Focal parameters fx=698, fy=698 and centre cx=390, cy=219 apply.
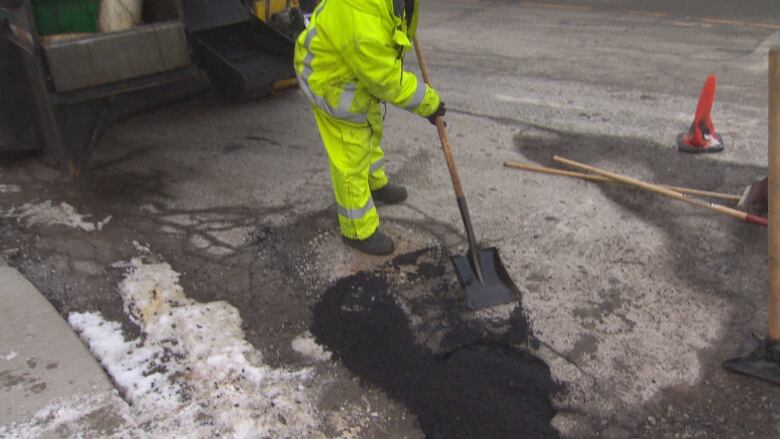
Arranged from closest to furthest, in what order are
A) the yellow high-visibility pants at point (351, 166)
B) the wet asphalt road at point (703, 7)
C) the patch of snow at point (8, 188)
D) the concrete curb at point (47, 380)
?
the concrete curb at point (47, 380)
the yellow high-visibility pants at point (351, 166)
the patch of snow at point (8, 188)
the wet asphalt road at point (703, 7)

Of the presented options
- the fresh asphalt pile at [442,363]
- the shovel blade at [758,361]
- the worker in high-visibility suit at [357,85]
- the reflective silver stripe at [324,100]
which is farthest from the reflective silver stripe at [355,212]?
the shovel blade at [758,361]

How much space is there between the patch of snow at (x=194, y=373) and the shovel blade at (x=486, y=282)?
3.11 ft

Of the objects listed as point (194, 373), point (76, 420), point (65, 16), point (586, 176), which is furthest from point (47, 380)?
point (586, 176)

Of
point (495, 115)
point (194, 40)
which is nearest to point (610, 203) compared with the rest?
point (495, 115)

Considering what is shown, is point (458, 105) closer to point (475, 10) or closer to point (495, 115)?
point (495, 115)

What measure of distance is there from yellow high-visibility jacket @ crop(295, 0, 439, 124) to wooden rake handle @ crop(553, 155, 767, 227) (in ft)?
5.05

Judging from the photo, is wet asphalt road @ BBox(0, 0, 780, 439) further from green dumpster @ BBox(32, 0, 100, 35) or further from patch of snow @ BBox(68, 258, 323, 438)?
green dumpster @ BBox(32, 0, 100, 35)

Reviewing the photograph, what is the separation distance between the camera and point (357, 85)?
367 cm

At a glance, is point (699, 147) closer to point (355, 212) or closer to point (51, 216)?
point (355, 212)

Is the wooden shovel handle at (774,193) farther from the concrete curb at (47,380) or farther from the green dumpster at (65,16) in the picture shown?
the green dumpster at (65,16)

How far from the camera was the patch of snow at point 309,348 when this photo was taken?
3.24 m

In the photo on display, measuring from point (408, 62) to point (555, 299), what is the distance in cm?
457

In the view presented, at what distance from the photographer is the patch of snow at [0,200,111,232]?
14.2 feet

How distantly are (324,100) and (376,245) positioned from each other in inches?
34.4
